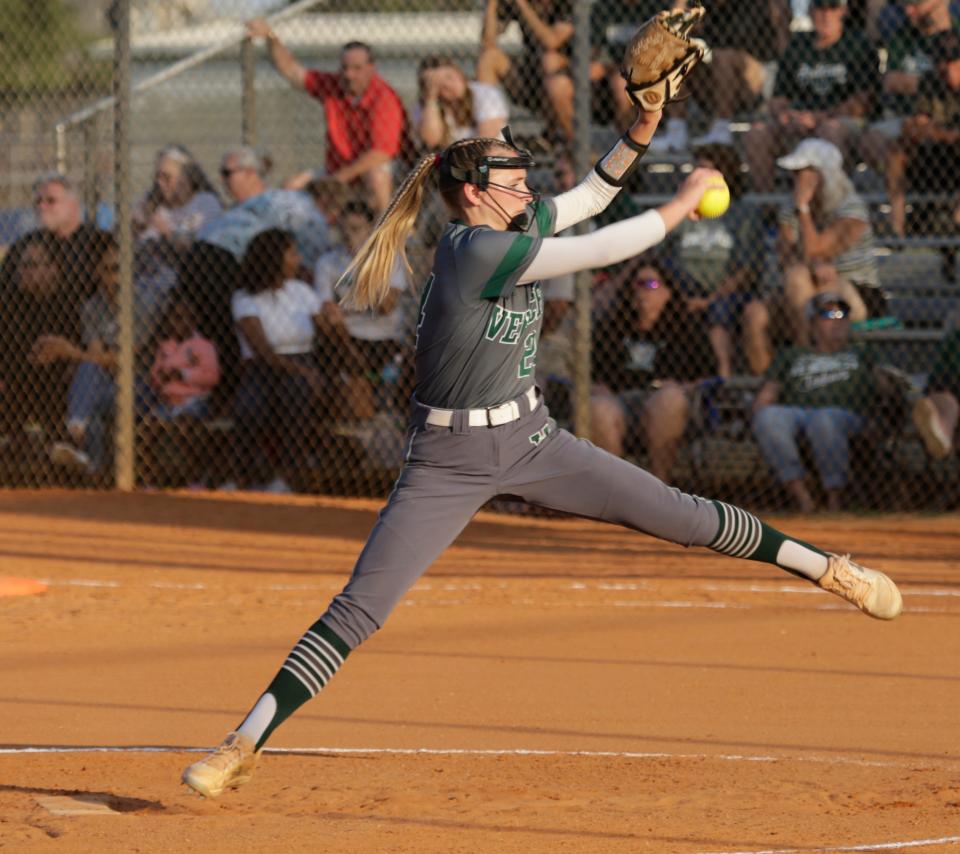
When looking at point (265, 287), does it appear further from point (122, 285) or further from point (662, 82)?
point (662, 82)

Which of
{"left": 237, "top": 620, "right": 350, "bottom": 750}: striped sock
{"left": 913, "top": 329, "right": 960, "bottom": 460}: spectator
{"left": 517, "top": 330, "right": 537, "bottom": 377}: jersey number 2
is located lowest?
{"left": 913, "top": 329, "right": 960, "bottom": 460}: spectator

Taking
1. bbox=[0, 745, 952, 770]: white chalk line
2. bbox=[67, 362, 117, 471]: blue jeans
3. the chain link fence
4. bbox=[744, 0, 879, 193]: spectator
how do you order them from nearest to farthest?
1. bbox=[0, 745, 952, 770]: white chalk line
2. the chain link fence
3. bbox=[744, 0, 879, 193]: spectator
4. bbox=[67, 362, 117, 471]: blue jeans

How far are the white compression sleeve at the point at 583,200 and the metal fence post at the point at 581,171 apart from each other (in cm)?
603

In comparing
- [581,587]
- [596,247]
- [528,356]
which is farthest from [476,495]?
[581,587]

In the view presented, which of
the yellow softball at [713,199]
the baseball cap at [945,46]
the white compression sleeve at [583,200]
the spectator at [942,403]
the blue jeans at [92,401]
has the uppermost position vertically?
the yellow softball at [713,199]

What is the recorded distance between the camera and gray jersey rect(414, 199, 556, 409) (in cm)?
466

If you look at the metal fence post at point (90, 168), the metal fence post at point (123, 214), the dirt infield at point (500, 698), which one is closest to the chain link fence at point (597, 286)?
the metal fence post at point (123, 214)

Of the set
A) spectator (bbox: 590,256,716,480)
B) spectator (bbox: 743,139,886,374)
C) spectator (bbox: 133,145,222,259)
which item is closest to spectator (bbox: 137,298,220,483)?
spectator (bbox: 133,145,222,259)

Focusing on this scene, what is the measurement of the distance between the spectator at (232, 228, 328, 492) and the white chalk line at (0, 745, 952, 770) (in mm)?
6232

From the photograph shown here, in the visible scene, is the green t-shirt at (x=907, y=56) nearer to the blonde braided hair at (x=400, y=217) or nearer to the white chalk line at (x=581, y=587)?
the white chalk line at (x=581, y=587)

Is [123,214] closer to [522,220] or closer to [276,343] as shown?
[276,343]

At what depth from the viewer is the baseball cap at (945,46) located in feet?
38.4

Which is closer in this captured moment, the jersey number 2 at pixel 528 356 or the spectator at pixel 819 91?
the jersey number 2 at pixel 528 356

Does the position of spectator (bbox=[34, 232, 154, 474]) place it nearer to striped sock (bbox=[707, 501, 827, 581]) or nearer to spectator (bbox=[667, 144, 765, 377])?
spectator (bbox=[667, 144, 765, 377])
